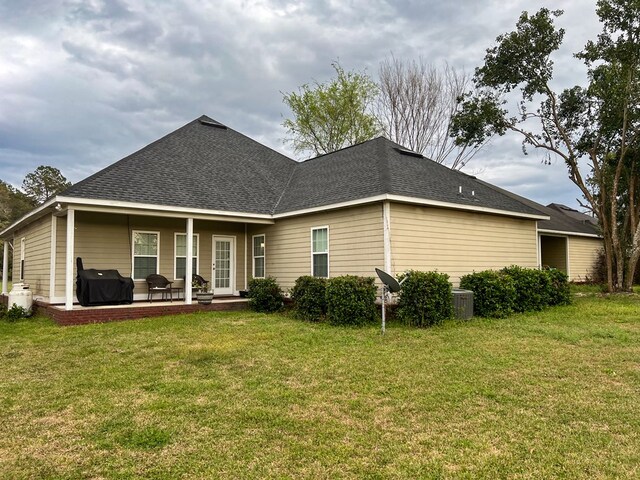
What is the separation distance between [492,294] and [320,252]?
4.26 m

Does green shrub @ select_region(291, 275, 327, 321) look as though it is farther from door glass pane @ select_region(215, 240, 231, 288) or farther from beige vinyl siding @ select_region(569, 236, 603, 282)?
beige vinyl siding @ select_region(569, 236, 603, 282)

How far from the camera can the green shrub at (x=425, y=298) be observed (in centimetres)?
813

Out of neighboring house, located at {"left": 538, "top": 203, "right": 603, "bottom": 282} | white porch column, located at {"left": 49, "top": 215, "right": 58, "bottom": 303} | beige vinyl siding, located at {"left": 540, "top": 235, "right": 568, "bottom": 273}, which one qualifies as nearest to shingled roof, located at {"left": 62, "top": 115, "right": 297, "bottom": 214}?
white porch column, located at {"left": 49, "top": 215, "right": 58, "bottom": 303}

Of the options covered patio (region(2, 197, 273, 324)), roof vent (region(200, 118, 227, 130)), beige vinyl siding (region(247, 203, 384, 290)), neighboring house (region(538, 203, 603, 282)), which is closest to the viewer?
covered patio (region(2, 197, 273, 324))

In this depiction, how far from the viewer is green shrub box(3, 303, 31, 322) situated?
33.6 ft

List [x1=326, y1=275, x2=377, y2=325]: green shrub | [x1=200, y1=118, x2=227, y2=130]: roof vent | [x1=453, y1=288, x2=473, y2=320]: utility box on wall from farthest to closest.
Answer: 1. [x1=200, y1=118, x2=227, y2=130]: roof vent
2. [x1=453, y1=288, x2=473, y2=320]: utility box on wall
3. [x1=326, y1=275, x2=377, y2=325]: green shrub

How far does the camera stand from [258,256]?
43.8 feet

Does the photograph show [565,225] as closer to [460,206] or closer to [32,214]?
[460,206]

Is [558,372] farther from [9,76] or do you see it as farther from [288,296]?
[9,76]

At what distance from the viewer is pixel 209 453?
10.0 ft

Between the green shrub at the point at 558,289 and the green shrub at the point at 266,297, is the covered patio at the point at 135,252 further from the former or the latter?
the green shrub at the point at 558,289

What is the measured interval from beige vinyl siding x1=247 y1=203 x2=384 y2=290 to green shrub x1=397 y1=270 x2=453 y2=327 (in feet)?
4.49

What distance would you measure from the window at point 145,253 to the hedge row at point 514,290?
27.3ft

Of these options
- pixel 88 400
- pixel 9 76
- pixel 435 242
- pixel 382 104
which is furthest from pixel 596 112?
pixel 9 76
